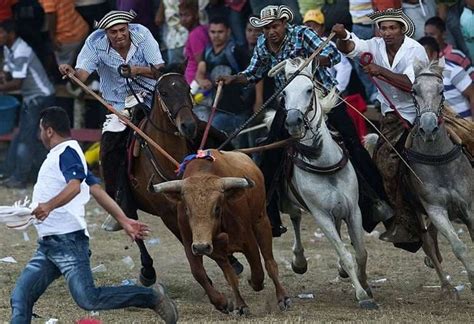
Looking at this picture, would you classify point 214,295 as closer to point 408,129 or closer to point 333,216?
point 333,216

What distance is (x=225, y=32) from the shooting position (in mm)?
17688

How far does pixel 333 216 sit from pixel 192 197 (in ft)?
6.42

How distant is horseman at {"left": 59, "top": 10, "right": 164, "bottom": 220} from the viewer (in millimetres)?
12719

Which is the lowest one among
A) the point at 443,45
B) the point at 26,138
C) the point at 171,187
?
the point at 26,138

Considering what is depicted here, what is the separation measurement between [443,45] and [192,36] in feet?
11.9

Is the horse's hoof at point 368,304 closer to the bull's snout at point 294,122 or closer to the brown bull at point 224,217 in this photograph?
the brown bull at point 224,217

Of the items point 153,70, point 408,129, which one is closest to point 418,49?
point 408,129

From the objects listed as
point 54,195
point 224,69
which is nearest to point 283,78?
point 54,195

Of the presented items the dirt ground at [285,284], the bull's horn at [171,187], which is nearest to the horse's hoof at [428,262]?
the dirt ground at [285,284]

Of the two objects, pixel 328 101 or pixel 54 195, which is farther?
pixel 328 101

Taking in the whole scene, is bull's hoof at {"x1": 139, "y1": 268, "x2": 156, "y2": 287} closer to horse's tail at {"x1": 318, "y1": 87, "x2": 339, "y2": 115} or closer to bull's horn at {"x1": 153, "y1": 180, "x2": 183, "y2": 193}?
horse's tail at {"x1": 318, "y1": 87, "x2": 339, "y2": 115}

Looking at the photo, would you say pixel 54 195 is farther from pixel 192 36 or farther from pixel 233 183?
pixel 192 36

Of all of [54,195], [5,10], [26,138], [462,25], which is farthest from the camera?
[26,138]

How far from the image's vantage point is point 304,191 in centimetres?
1205
